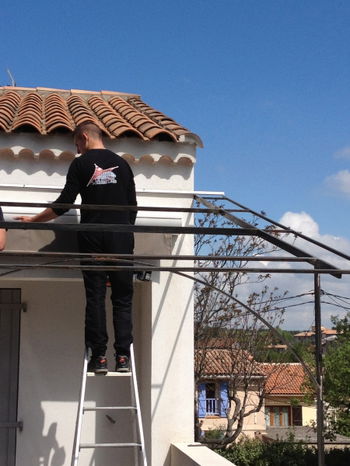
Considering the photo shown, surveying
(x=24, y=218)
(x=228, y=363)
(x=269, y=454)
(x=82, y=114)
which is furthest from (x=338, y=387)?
(x=24, y=218)

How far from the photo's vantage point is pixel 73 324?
25.0 feet

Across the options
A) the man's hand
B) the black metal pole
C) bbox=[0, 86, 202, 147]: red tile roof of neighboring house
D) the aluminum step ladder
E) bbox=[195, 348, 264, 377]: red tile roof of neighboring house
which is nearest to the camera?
the aluminum step ladder

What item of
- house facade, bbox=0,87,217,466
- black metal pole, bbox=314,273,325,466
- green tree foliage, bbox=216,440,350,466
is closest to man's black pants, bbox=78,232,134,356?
house facade, bbox=0,87,217,466

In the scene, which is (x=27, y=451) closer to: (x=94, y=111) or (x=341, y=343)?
(x=94, y=111)

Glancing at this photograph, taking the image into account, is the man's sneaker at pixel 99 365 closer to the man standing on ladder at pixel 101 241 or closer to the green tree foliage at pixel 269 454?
the man standing on ladder at pixel 101 241

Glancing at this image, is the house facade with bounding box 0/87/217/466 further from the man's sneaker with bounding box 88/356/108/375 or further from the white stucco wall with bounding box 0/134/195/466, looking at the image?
the man's sneaker with bounding box 88/356/108/375

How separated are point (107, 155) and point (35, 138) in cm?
136

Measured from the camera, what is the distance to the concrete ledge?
6210mm

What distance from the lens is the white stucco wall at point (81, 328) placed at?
722cm

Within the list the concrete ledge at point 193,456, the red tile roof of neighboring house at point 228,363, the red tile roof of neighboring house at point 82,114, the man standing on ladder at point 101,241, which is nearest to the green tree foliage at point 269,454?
the red tile roof of neighboring house at point 228,363

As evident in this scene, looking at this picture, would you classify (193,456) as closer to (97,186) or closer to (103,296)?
(103,296)

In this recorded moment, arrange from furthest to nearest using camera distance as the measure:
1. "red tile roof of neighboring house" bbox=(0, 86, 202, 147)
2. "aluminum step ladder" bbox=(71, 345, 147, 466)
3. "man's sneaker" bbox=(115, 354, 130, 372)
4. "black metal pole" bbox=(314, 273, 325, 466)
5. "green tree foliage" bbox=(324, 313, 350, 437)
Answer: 1. "green tree foliage" bbox=(324, 313, 350, 437)
2. "red tile roof of neighboring house" bbox=(0, 86, 202, 147)
3. "man's sneaker" bbox=(115, 354, 130, 372)
4. "black metal pole" bbox=(314, 273, 325, 466)
5. "aluminum step ladder" bbox=(71, 345, 147, 466)

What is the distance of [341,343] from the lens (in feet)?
117

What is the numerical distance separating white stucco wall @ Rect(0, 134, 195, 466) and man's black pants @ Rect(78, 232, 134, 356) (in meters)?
0.97
